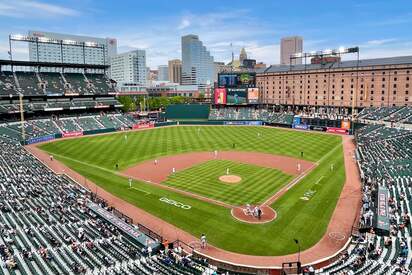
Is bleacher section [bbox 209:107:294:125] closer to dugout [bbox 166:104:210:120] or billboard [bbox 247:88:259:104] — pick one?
billboard [bbox 247:88:259:104]

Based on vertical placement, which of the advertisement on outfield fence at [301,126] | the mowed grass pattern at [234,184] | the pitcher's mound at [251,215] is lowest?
the pitcher's mound at [251,215]

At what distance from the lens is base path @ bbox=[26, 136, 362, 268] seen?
23.2 metres

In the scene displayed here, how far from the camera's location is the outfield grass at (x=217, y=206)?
2666cm

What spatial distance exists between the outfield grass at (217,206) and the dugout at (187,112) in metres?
24.3

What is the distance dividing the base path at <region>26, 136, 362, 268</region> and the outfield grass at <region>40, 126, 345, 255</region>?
655 millimetres

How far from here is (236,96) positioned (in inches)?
4063

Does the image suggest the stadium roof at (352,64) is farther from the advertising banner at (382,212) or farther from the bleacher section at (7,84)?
the bleacher section at (7,84)

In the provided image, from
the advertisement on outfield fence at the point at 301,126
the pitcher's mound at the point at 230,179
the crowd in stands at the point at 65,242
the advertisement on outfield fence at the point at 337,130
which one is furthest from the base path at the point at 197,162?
the advertisement on outfield fence at the point at 301,126

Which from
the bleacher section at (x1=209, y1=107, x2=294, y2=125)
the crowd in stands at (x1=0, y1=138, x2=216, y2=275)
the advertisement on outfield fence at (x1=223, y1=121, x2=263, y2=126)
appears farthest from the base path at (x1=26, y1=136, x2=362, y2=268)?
the advertisement on outfield fence at (x1=223, y1=121, x2=263, y2=126)

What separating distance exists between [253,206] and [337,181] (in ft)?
47.8

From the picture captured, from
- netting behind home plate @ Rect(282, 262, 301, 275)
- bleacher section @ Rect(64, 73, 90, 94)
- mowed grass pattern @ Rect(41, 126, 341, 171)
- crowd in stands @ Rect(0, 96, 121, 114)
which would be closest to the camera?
netting behind home plate @ Rect(282, 262, 301, 275)

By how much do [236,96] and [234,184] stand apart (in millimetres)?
67289

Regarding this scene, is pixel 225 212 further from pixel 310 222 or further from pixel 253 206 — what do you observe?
pixel 310 222

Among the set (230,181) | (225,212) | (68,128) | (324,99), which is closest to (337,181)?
(230,181)
